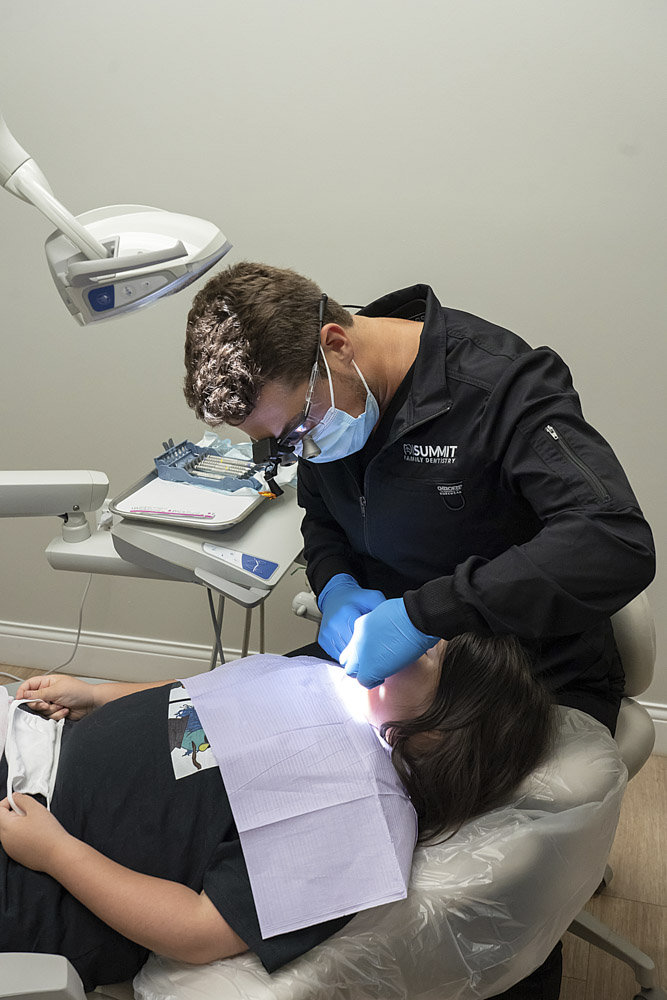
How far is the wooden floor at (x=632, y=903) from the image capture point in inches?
63.6

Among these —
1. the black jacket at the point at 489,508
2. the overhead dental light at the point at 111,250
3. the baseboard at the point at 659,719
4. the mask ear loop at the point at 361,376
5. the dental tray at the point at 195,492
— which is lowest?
the baseboard at the point at 659,719

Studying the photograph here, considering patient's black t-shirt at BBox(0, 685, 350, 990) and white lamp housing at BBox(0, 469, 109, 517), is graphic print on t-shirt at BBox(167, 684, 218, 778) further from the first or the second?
white lamp housing at BBox(0, 469, 109, 517)

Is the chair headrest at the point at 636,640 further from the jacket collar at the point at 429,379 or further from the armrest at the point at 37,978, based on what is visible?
the armrest at the point at 37,978

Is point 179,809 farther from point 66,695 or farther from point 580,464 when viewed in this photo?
point 580,464

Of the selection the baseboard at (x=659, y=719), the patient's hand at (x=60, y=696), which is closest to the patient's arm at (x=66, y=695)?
the patient's hand at (x=60, y=696)

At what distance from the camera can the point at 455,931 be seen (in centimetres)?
101

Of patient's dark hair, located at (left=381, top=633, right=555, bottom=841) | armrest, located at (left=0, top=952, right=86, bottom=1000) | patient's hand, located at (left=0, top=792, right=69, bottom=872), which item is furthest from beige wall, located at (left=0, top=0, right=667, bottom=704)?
armrest, located at (left=0, top=952, right=86, bottom=1000)

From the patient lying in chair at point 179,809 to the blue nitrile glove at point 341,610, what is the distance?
4.0 inches

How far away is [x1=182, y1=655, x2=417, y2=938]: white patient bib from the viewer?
101cm

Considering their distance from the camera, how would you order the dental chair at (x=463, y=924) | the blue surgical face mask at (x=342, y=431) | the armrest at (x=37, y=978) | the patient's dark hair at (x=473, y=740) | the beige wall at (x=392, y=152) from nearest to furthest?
the armrest at (x=37, y=978), the dental chair at (x=463, y=924), the patient's dark hair at (x=473, y=740), the blue surgical face mask at (x=342, y=431), the beige wall at (x=392, y=152)

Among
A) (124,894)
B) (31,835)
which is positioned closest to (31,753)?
Answer: (31,835)

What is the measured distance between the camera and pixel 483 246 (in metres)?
1.89

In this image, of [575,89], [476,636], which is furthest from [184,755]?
[575,89]

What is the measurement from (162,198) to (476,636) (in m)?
1.43
